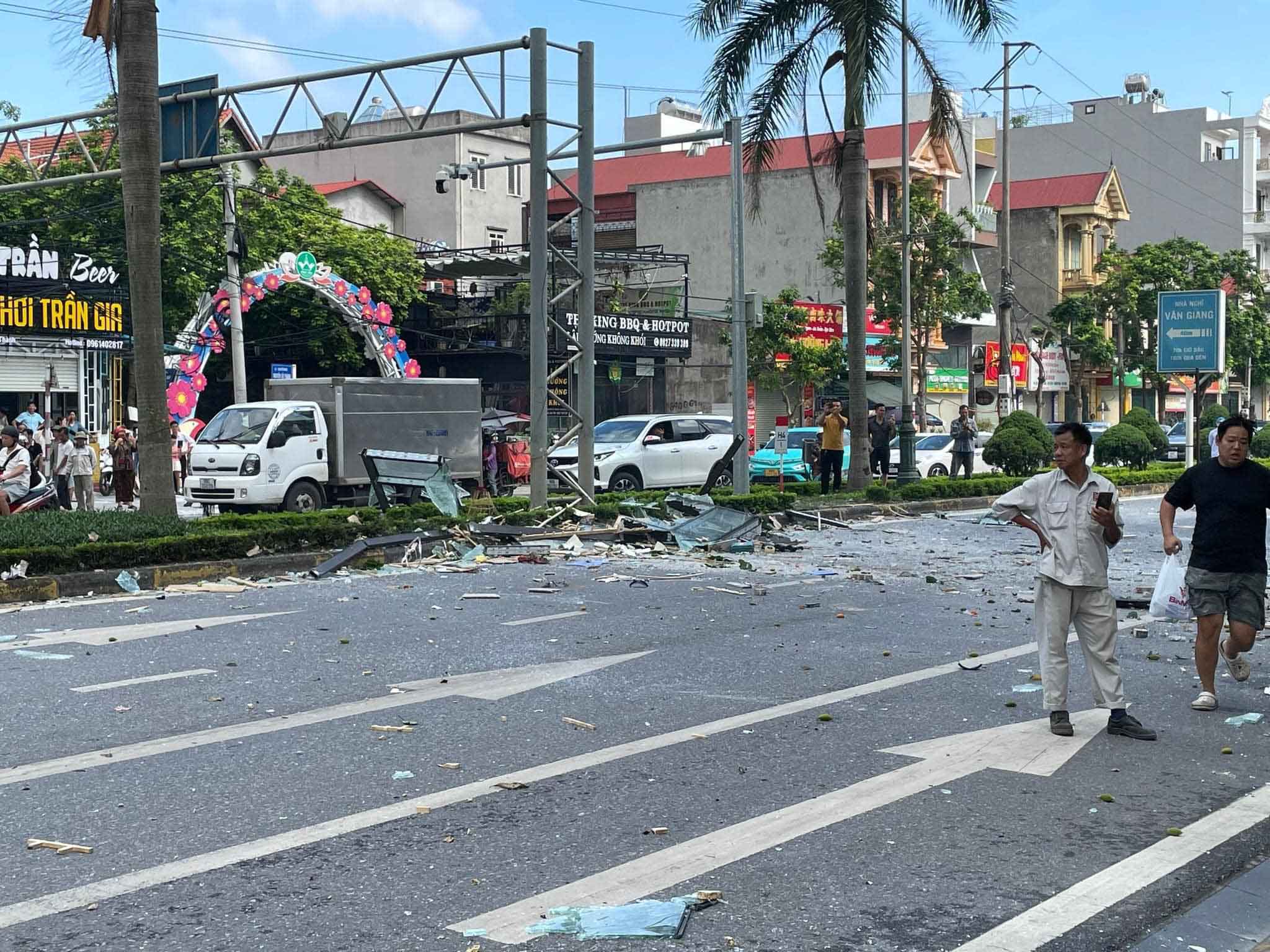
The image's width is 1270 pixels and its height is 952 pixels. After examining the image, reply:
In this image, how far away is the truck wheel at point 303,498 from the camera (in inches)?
923

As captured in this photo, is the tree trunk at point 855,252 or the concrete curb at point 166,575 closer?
the concrete curb at point 166,575

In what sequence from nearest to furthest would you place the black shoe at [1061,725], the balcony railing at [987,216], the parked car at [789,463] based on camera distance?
the black shoe at [1061,725] < the parked car at [789,463] < the balcony railing at [987,216]

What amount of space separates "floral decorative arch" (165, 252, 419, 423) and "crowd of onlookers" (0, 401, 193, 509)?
43.2 inches

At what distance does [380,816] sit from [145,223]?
12205 mm

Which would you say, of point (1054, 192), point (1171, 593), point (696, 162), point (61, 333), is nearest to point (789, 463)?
point (61, 333)

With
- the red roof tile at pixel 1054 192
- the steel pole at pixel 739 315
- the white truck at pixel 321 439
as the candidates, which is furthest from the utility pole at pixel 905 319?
the red roof tile at pixel 1054 192

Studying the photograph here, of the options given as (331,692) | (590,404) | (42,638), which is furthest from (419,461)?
(331,692)

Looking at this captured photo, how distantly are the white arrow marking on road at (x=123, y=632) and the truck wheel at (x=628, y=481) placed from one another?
52.9 ft

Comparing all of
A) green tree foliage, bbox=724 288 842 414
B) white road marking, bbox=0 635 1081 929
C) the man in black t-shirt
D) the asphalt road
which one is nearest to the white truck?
the asphalt road

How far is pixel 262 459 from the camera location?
23125 millimetres

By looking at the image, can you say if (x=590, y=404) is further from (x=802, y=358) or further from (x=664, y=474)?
(x=802, y=358)

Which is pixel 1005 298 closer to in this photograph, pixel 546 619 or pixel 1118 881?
pixel 546 619

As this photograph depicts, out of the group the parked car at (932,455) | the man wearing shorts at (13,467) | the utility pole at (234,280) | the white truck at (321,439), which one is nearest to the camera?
the man wearing shorts at (13,467)

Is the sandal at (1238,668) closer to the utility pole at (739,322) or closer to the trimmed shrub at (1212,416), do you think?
the utility pole at (739,322)
